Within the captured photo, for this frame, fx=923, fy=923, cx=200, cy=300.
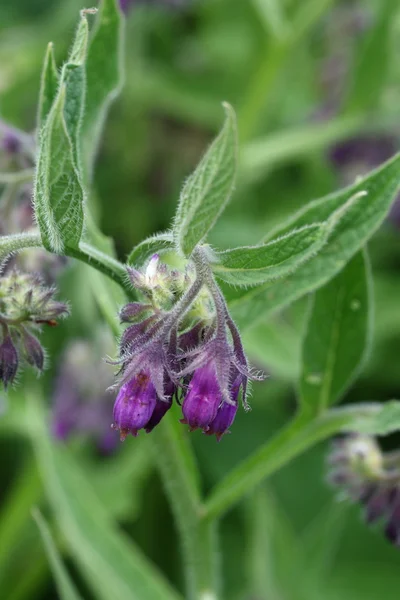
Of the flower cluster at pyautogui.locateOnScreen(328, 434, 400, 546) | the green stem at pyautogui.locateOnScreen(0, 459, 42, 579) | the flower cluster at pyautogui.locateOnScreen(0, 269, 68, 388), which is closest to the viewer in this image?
the flower cluster at pyautogui.locateOnScreen(0, 269, 68, 388)

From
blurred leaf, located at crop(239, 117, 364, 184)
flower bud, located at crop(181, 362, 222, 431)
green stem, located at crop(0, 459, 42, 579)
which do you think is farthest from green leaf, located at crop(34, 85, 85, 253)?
blurred leaf, located at crop(239, 117, 364, 184)

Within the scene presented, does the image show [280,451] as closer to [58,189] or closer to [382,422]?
[382,422]

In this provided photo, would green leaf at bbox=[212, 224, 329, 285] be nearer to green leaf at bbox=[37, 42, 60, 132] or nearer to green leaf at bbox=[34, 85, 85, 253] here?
green leaf at bbox=[34, 85, 85, 253]

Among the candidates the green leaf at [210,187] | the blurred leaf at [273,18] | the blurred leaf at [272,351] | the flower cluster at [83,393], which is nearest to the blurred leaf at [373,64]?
the blurred leaf at [273,18]

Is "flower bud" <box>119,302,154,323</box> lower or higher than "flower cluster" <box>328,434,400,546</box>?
higher

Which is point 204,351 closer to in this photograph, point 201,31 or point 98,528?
point 98,528

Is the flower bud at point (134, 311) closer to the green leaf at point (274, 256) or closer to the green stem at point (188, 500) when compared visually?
the green leaf at point (274, 256)
